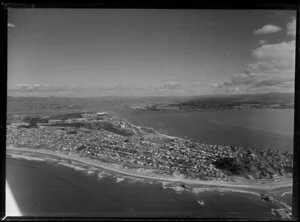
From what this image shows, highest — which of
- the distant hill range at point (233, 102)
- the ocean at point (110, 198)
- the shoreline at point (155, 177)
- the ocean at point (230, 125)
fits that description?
the distant hill range at point (233, 102)

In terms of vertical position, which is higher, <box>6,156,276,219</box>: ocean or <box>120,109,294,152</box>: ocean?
<box>120,109,294,152</box>: ocean

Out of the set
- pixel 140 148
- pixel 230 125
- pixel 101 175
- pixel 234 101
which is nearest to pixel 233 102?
pixel 234 101

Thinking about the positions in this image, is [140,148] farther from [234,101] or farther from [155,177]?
[234,101]

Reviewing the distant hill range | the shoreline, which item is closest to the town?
the shoreline

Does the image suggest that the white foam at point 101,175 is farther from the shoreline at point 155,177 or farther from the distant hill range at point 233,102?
the distant hill range at point 233,102

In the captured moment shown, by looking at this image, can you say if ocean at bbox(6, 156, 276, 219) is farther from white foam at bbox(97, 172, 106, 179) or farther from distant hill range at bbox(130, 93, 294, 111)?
distant hill range at bbox(130, 93, 294, 111)

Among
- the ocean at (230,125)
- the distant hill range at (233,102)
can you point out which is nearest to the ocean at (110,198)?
the ocean at (230,125)

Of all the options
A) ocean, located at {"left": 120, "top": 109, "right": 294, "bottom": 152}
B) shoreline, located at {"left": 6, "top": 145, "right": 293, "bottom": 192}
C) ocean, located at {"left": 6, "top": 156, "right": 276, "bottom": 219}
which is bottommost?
ocean, located at {"left": 6, "top": 156, "right": 276, "bottom": 219}
